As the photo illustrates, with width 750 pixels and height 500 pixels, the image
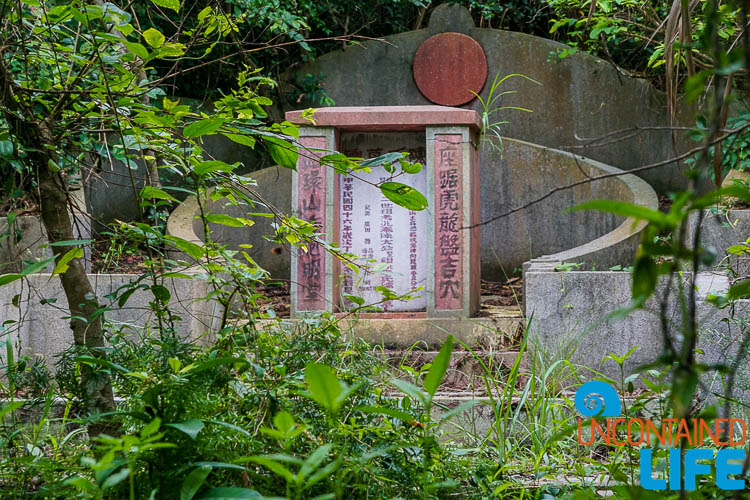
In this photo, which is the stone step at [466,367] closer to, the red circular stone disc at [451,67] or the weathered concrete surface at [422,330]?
the weathered concrete surface at [422,330]

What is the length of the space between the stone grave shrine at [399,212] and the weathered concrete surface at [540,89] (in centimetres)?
323

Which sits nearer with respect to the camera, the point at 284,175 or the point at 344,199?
the point at 344,199

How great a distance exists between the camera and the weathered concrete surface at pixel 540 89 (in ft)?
27.1

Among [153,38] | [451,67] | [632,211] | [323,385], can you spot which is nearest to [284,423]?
[323,385]

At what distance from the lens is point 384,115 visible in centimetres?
536

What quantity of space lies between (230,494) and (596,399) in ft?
5.86

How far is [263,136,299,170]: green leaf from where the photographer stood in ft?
5.47

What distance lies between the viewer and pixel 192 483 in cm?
116

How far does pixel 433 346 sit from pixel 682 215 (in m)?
4.44

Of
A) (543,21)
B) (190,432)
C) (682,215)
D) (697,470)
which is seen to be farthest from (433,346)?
(543,21)

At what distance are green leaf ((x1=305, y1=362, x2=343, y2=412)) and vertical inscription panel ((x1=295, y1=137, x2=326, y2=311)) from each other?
14.0 feet

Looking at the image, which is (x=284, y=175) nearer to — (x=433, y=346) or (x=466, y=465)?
(x=433, y=346)

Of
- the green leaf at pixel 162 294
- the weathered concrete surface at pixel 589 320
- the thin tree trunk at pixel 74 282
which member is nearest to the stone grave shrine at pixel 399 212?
the weathered concrete surface at pixel 589 320

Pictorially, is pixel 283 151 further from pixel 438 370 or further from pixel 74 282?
pixel 438 370
